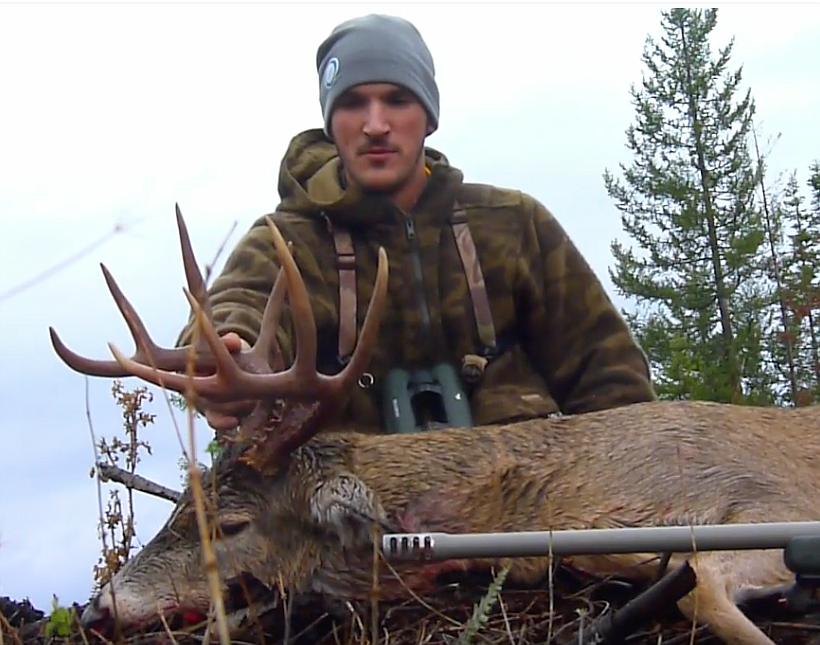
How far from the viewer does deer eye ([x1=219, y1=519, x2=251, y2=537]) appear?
3.95 metres

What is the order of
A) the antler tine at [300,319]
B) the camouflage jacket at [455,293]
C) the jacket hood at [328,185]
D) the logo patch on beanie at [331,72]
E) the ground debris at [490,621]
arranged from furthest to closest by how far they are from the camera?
the logo patch on beanie at [331,72] < the jacket hood at [328,185] < the camouflage jacket at [455,293] < the antler tine at [300,319] < the ground debris at [490,621]

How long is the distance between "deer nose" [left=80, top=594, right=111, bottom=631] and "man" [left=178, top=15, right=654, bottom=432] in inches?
62.0

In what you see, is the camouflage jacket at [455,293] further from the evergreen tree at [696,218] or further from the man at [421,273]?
the evergreen tree at [696,218]

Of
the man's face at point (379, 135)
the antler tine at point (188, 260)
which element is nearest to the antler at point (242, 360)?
the antler tine at point (188, 260)

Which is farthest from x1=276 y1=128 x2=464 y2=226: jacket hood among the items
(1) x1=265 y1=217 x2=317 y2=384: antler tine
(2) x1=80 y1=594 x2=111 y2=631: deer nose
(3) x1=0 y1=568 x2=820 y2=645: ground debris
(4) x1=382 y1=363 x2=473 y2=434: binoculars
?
(2) x1=80 y1=594 x2=111 y2=631: deer nose

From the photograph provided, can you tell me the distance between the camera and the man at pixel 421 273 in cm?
521

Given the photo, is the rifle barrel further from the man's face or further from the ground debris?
the man's face

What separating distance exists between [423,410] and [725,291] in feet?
55.5

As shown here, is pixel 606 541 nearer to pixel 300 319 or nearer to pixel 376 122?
pixel 300 319

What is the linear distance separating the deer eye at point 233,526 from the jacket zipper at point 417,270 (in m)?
1.61

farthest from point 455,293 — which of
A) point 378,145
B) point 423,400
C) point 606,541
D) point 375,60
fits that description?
Answer: point 606,541

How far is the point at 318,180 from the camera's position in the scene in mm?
5594

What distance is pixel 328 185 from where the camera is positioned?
5.51 metres

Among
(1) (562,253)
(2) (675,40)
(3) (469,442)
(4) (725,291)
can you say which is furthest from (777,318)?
(3) (469,442)
